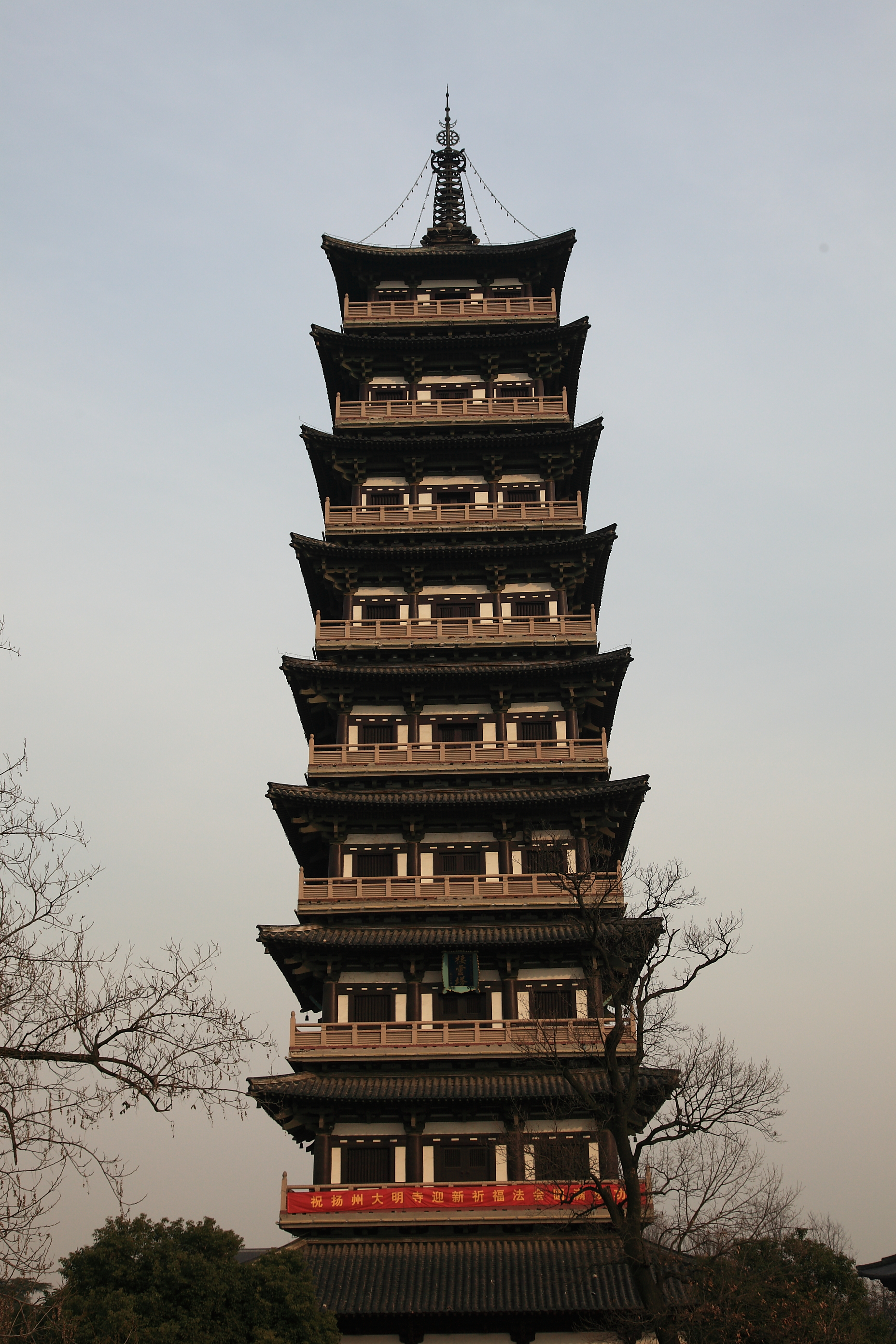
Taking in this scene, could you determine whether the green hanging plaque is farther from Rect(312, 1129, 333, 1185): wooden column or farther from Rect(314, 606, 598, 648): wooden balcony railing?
Rect(314, 606, 598, 648): wooden balcony railing

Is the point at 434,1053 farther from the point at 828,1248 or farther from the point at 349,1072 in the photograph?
the point at 828,1248

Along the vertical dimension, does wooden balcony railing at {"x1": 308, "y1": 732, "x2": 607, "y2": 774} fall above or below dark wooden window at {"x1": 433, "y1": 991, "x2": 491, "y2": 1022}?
above

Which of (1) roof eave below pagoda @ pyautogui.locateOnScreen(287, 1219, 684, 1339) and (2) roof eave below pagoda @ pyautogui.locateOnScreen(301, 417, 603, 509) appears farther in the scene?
(2) roof eave below pagoda @ pyautogui.locateOnScreen(301, 417, 603, 509)

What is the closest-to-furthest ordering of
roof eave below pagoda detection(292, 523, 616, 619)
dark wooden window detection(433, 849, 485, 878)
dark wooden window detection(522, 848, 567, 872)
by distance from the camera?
dark wooden window detection(522, 848, 567, 872)
dark wooden window detection(433, 849, 485, 878)
roof eave below pagoda detection(292, 523, 616, 619)

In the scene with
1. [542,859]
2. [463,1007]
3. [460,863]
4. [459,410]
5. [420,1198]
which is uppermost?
[459,410]

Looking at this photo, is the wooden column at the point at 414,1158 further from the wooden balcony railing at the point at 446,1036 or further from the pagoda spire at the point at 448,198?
the pagoda spire at the point at 448,198

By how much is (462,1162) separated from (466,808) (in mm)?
9730

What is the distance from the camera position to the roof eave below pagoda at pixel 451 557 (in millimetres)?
39969

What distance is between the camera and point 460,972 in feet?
108

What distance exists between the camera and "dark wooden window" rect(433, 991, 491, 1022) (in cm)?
3272

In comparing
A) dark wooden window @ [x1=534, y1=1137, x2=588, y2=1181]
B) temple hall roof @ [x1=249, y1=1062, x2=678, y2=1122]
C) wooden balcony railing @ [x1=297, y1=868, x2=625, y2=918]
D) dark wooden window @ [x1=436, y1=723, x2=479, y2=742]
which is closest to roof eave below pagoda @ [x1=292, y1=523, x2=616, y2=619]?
dark wooden window @ [x1=436, y1=723, x2=479, y2=742]

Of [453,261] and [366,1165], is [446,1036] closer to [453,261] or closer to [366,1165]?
[366,1165]

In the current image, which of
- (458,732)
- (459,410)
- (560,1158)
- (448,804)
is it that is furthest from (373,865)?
(459,410)

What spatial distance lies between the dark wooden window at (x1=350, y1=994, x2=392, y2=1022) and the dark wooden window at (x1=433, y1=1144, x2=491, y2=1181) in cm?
380
